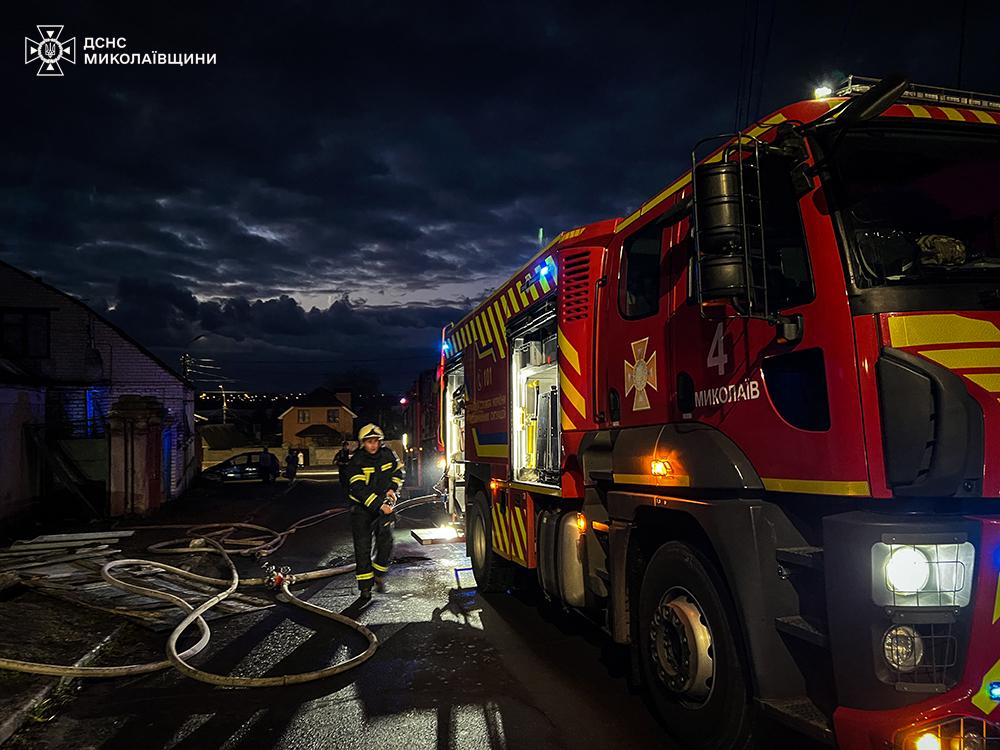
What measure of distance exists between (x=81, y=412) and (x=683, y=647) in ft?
87.1

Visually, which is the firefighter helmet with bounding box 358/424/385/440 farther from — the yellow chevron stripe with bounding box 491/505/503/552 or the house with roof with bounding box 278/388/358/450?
the house with roof with bounding box 278/388/358/450

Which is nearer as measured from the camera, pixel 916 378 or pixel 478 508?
pixel 916 378

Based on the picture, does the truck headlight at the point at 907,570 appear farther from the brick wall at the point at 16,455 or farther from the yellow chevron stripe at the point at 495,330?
the brick wall at the point at 16,455

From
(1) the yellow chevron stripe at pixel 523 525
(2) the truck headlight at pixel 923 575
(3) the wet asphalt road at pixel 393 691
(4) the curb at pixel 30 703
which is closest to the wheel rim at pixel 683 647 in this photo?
(3) the wet asphalt road at pixel 393 691

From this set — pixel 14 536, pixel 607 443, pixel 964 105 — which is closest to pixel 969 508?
pixel 964 105

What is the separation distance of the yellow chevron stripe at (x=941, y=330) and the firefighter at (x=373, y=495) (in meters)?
6.20

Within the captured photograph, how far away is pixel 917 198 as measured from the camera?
10.0 feet

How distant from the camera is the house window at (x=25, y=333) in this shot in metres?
24.9

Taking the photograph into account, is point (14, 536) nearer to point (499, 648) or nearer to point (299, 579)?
point (299, 579)

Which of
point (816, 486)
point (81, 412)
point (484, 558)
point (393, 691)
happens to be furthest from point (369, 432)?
point (81, 412)

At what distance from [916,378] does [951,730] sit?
121 centimetres

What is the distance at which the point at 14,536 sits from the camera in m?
13.6

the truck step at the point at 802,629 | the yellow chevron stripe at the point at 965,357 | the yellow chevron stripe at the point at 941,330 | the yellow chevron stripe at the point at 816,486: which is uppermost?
the yellow chevron stripe at the point at 941,330

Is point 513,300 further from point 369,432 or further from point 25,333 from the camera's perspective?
point 25,333
